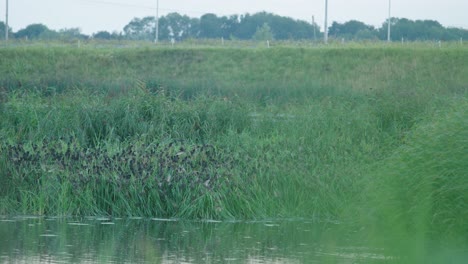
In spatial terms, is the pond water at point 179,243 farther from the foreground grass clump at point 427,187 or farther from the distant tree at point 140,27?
the distant tree at point 140,27

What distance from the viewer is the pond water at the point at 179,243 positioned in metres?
9.45

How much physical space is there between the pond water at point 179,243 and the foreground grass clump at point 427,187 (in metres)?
0.39

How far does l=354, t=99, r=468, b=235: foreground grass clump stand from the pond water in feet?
1.29

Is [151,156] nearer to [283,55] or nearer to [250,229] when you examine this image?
[250,229]

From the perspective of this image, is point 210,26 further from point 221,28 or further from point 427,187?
point 427,187

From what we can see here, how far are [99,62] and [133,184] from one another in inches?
1362

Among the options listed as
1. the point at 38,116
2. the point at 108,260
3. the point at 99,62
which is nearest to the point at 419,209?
the point at 108,260

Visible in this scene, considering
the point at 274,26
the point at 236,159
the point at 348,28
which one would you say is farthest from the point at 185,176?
the point at 274,26

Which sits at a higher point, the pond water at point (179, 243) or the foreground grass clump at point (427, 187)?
the foreground grass clump at point (427, 187)

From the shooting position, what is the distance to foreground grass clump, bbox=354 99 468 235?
8.72 m

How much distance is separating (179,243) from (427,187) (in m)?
3.22

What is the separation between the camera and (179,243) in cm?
1071

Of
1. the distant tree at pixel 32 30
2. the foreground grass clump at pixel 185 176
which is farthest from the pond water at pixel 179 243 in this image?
the distant tree at pixel 32 30

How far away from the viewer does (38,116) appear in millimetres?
17641
